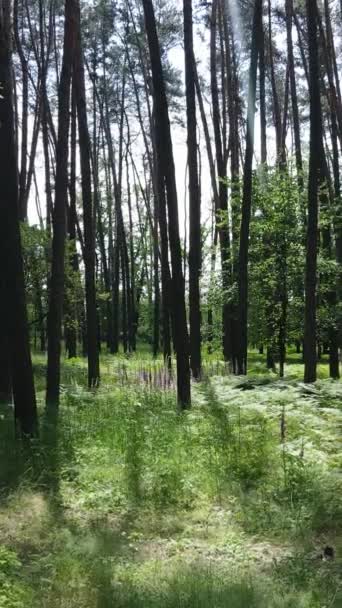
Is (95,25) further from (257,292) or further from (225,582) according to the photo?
(225,582)

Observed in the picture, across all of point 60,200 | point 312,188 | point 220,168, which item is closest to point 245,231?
point 312,188

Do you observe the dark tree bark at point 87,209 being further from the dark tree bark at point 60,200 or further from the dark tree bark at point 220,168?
the dark tree bark at point 220,168

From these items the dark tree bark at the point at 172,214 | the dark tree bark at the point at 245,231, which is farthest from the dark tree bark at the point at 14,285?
the dark tree bark at the point at 245,231

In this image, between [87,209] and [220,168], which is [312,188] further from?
[220,168]

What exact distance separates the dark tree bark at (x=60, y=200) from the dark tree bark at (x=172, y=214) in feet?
3.92

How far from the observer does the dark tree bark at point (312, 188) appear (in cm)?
961

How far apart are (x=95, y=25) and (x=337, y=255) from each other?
11.5 m

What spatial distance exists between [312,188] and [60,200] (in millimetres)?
4624

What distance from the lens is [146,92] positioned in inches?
900

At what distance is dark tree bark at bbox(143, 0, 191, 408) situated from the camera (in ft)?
25.8

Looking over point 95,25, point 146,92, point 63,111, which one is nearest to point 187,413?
point 63,111

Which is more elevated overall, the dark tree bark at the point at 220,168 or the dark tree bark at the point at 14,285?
the dark tree bark at the point at 220,168

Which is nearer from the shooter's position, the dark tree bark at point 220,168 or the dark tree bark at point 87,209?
the dark tree bark at point 87,209

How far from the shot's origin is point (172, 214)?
26.4 ft
